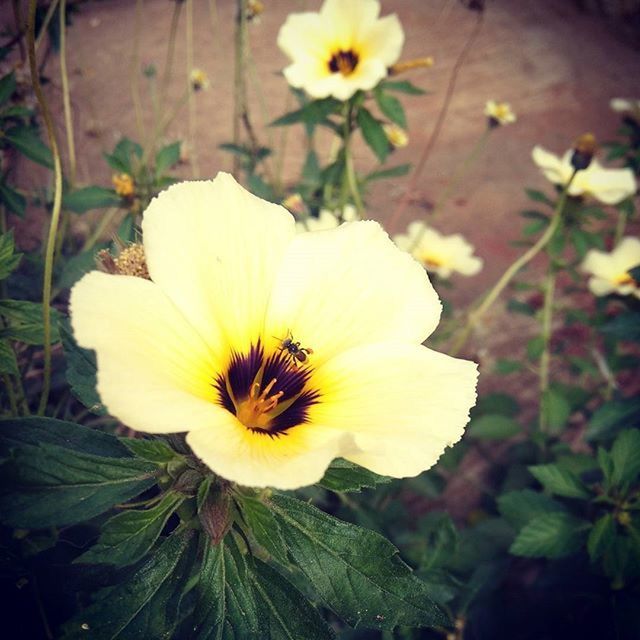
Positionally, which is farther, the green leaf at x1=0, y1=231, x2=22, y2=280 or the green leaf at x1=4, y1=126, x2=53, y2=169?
the green leaf at x1=4, y1=126, x2=53, y2=169

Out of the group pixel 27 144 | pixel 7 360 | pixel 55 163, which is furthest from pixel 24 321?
pixel 27 144

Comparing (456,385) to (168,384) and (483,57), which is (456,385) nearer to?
(168,384)

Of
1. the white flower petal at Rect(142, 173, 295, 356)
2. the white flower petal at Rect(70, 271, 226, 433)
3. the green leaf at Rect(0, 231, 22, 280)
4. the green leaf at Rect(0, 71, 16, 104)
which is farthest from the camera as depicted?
the green leaf at Rect(0, 71, 16, 104)

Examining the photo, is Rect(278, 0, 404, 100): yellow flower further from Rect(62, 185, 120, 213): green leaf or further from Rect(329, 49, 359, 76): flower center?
Rect(62, 185, 120, 213): green leaf

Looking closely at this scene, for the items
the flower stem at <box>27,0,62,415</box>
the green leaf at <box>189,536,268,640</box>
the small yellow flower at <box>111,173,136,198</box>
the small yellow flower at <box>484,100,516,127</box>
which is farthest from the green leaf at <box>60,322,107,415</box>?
the small yellow flower at <box>484,100,516,127</box>

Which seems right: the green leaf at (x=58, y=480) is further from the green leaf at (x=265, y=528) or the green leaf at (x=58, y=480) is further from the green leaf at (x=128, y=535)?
the green leaf at (x=265, y=528)

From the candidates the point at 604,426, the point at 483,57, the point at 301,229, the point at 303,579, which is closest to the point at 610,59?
the point at 483,57

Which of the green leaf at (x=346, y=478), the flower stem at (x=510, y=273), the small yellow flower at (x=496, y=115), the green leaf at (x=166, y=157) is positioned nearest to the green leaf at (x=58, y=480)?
the green leaf at (x=346, y=478)
